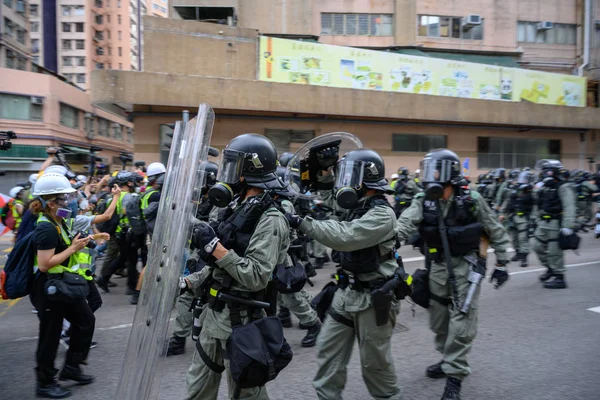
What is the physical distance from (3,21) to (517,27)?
99.2 feet

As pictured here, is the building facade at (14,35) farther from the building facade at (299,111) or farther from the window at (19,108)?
the building facade at (299,111)

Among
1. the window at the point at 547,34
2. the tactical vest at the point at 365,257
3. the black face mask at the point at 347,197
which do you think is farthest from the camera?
the window at the point at 547,34

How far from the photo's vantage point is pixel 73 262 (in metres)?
3.70

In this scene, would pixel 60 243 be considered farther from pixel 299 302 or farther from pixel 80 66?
pixel 80 66

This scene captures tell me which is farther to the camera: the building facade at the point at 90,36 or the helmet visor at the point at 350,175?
the building facade at the point at 90,36

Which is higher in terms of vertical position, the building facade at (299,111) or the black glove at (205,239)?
the building facade at (299,111)

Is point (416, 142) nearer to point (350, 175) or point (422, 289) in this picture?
point (422, 289)

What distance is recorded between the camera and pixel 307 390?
12.3ft

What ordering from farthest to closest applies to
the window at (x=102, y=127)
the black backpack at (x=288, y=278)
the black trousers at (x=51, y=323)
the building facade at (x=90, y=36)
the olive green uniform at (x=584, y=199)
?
the building facade at (x=90, y=36) → the window at (x=102, y=127) → the olive green uniform at (x=584, y=199) → the black trousers at (x=51, y=323) → the black backpack at (x=288, y=278)

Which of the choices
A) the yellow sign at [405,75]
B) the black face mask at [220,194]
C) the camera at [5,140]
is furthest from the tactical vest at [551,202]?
the yellow sign at [405,75]

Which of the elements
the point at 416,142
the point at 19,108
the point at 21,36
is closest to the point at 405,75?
the point at 416,142

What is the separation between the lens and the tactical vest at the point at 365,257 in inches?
126

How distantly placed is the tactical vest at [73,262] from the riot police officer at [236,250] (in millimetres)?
1428

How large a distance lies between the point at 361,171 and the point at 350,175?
0.08m
